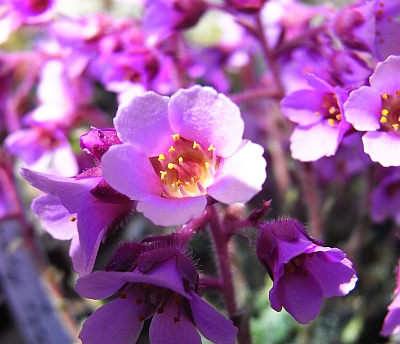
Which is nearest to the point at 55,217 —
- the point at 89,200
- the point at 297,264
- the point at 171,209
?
the point at 89,200

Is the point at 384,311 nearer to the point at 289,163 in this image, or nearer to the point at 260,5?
the point at 289,163

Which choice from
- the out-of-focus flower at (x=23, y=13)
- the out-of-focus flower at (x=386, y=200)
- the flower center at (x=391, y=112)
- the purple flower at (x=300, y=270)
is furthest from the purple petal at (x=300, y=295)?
the out-of-focus flower at (x=23, y=13)

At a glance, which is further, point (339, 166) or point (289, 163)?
point (289, 163)

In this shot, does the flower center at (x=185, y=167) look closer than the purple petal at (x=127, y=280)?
No

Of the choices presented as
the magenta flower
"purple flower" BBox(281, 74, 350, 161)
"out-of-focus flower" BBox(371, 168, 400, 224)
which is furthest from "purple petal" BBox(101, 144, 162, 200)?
"out-of-focus flower" BBox(371, 168, 400, 224)

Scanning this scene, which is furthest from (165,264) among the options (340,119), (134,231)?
(134,231)

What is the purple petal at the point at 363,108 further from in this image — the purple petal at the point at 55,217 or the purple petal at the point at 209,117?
the purple petal at the point at 55,217
